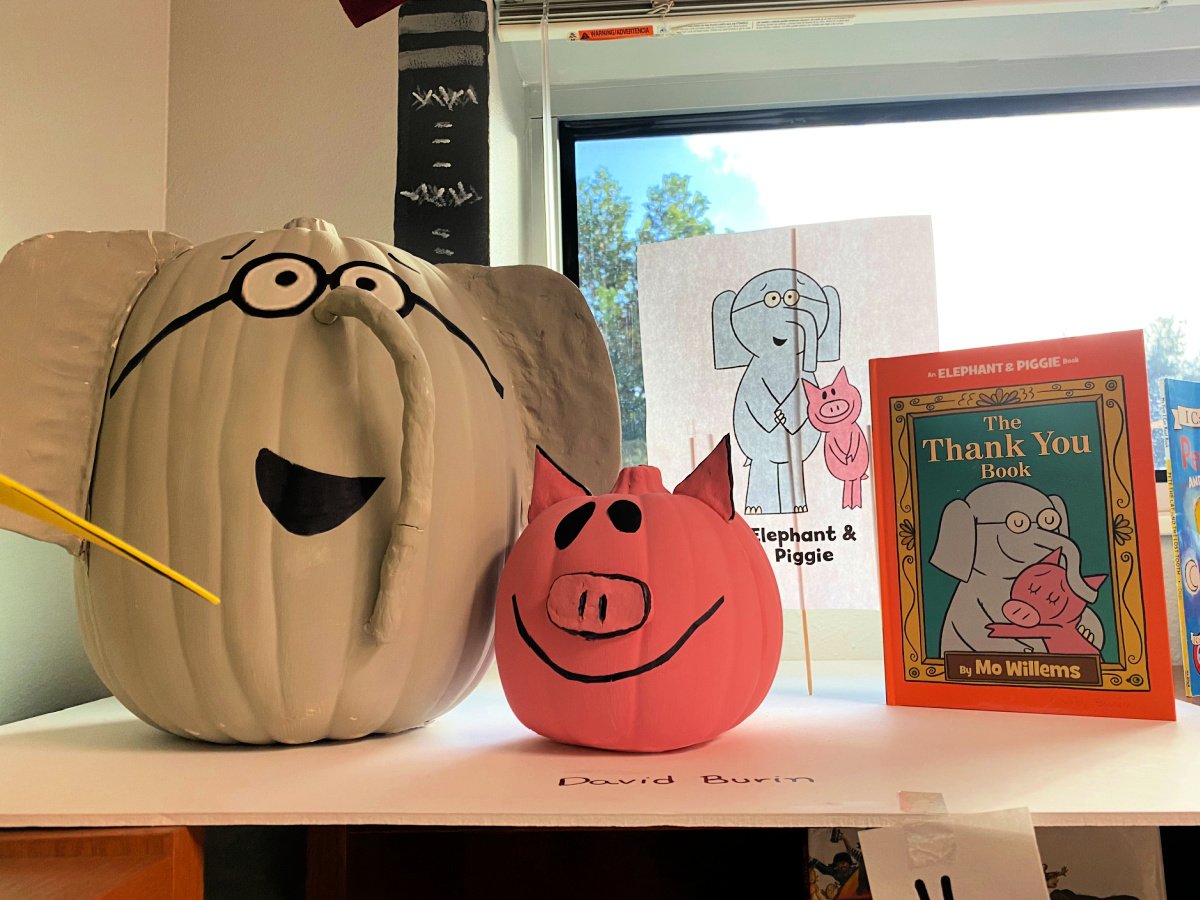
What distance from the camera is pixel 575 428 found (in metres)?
0.82

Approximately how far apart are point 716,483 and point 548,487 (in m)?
0.13

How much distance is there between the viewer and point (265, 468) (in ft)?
2.04

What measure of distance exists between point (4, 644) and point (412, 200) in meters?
0.61

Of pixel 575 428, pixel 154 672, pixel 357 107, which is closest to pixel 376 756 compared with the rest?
pixel 154 672

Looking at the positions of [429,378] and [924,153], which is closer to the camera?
[429,378]

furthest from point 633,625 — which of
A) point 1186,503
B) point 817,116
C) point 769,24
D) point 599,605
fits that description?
point 817,116

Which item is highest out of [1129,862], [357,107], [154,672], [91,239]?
[357,107]

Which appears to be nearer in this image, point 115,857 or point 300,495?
point 115,857

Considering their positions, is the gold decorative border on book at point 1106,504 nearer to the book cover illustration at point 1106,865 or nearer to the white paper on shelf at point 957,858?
the book cover illustration at point 1106,865

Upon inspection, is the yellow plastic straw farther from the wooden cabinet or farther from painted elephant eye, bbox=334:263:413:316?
painted elephant eye, bbox=334:263:413:316

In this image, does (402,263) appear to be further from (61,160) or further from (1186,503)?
(1186,503)

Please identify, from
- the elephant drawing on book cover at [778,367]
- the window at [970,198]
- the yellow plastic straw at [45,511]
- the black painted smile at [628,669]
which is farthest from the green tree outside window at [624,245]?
the yellow plastic straw at [45,511]

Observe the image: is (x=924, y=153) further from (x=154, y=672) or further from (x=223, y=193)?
(x=154, y=672)

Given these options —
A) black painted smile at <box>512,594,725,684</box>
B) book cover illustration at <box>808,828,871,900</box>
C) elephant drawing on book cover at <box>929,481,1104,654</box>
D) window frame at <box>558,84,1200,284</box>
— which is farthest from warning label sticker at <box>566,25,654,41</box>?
book cover illustration at <box>808,828,871,900</box>
